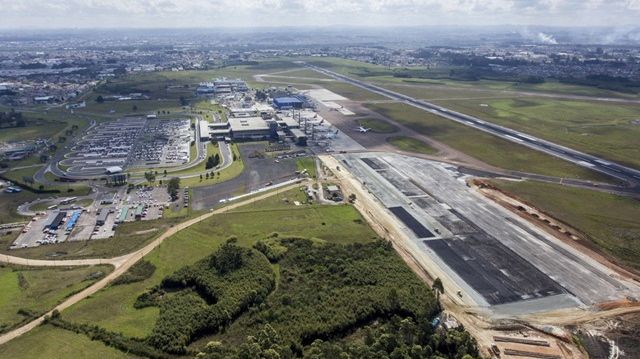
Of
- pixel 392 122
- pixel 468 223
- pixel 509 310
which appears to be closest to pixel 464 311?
pixel 509 310

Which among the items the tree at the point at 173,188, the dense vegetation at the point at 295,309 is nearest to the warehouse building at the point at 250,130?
the tree at the point at 173,188

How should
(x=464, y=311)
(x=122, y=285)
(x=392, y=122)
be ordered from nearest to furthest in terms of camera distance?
(x=464, y=311) → (x=122, y=285) → (x=392, y=122)

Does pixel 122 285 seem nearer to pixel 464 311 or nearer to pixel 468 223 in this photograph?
pixel 464 311

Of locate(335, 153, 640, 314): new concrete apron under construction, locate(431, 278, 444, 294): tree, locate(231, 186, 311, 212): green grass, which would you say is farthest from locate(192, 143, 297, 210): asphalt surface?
locate(431, 278, 444, 294): tree

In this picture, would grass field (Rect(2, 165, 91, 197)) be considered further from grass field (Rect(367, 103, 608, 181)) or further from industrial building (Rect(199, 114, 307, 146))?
grass field (Rect(367, 103, 608, 181))

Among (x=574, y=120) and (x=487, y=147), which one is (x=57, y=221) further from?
(x=574, y=120)

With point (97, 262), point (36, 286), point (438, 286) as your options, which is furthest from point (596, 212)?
point (36, 286)

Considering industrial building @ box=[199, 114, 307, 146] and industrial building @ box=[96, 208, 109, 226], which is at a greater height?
industrial building @ box=[199, 114, 307, 146]
